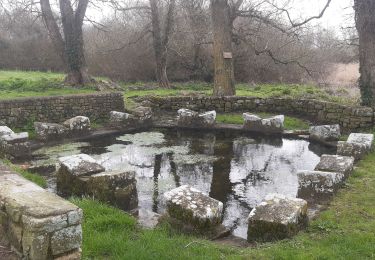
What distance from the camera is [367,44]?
34.4 feet

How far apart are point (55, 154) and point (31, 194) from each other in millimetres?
5478

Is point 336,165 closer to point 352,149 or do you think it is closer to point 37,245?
point 352,149

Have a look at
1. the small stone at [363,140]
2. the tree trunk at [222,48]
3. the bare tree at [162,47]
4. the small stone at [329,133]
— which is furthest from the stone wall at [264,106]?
the bare tree at [162,47]

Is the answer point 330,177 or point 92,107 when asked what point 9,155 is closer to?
point 92,107

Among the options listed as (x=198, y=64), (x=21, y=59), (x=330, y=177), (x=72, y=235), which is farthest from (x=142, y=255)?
(x=21, y=59)

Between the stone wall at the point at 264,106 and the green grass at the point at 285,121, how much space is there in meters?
0.42

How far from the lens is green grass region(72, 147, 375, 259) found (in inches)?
169

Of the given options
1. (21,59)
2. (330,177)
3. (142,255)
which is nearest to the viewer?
(142,255)

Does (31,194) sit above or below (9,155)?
above

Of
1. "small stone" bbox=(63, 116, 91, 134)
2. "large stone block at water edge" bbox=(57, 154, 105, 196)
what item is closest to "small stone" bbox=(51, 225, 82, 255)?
"large stone block at water edge" bbox=(57, 154, 105, 196)

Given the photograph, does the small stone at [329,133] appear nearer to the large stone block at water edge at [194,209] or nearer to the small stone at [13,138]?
the large stone block at water edge at [194,209]

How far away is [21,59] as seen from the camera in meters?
25.4

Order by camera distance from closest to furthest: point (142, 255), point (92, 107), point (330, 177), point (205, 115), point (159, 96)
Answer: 1. point (142, 255)
2. point (330, 177)
3. point (205, 115)
4. point (92, 107)
5. point (159, 96)

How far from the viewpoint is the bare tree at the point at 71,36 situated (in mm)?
15984
